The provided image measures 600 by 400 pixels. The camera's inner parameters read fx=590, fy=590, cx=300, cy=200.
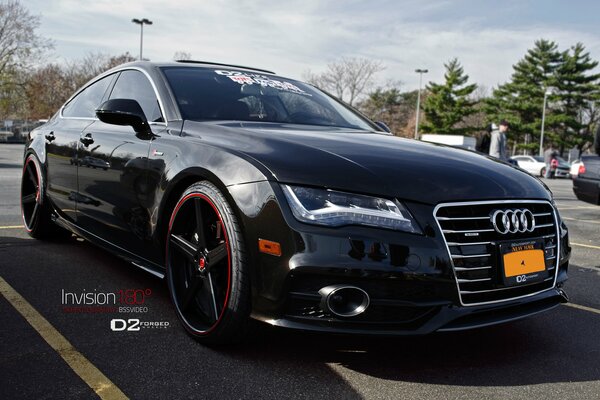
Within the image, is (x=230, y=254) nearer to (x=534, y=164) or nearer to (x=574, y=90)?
(x=534, y=164)

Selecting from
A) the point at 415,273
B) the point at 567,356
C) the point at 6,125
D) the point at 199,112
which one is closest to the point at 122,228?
the point at 199,112

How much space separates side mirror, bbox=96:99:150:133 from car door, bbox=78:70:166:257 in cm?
6

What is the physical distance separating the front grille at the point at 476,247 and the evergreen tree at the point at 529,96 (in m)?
58.7

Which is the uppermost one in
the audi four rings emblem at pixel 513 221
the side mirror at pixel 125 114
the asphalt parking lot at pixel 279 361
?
the side mirror at pixel 125 114

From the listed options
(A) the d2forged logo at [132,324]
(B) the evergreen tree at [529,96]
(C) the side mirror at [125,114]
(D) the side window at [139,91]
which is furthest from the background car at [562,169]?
(A) the d2forged logo at [132,324]

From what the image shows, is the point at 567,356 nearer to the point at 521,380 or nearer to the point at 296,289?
the point at 521,380

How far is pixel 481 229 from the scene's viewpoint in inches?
96.8

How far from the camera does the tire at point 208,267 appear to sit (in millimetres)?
2510

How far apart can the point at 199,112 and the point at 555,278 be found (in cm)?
206

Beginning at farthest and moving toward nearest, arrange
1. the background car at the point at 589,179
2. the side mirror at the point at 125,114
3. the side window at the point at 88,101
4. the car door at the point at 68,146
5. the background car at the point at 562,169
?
the background car at the point at 562,169, the background car at the point at 589,179, the side window at the point at 88,101, the car door at the point at 68,146, the side mirror at the point at 125,114

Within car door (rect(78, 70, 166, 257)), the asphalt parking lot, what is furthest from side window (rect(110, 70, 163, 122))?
the asphalt parking lot

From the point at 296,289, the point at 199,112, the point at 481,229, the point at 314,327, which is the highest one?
the point at 199,112

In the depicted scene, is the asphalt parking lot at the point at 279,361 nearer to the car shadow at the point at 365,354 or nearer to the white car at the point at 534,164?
the car shadow at the point at 365,354

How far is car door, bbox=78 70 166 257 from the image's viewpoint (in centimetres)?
330
